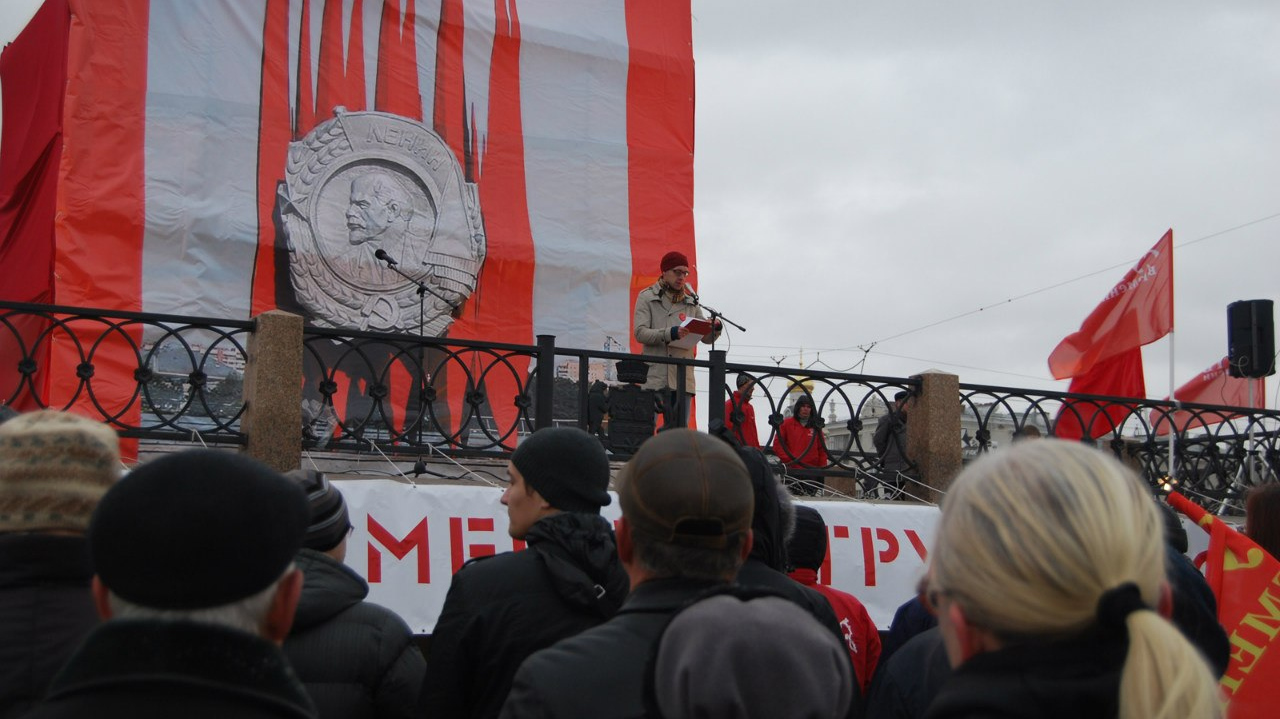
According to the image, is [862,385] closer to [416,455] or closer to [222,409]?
Answer: [416,455]

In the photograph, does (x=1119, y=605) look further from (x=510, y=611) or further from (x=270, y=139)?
(x=270, y=139)

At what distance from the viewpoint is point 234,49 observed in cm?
1108

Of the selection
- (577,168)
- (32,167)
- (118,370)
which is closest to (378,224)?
(577,168)

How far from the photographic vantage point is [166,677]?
1.40 meters

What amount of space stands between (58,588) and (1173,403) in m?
9.60

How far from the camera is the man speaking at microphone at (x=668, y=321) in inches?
342

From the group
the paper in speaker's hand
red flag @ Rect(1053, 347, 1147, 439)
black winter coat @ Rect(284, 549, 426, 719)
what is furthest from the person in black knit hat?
red flag @ Rect(1053, 347, 1147, 439)

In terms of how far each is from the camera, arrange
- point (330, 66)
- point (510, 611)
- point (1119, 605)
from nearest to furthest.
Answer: point (1119, 605) → point (510, 611) → point (330, 66)

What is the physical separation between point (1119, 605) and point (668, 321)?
301 inches

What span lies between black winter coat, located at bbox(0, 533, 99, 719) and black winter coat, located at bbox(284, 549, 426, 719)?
61 centimetres

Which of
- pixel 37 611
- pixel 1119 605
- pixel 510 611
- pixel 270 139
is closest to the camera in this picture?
pixel 1119 605

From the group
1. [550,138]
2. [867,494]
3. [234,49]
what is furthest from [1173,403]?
[234,49]

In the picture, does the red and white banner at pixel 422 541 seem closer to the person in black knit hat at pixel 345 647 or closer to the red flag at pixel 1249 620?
the red flag at pixel 1249 620

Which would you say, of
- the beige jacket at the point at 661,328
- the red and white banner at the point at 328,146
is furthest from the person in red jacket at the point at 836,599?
the red and white banner at the point at 328,146
